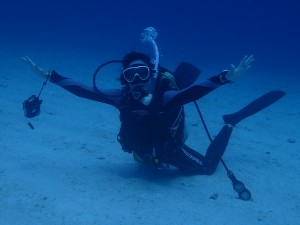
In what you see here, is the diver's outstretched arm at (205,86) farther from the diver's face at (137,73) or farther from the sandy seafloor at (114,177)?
the sandy seafloor at (114,177)

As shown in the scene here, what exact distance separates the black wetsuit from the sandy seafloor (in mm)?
435

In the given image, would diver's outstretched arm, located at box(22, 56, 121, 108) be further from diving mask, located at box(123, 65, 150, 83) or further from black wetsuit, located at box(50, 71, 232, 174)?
diving mask, located at box(123, 65, 150, 83)

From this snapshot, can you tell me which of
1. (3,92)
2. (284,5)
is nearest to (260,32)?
(284,5)

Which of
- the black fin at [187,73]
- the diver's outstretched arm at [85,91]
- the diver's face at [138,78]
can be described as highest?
the black fin at [187,73]

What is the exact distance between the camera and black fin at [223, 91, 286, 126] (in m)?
6.89

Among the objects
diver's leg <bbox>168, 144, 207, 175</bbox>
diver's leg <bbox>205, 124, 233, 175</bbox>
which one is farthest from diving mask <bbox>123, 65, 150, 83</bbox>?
diver's leg <bbox>205, 124, 233, 175</bbox>

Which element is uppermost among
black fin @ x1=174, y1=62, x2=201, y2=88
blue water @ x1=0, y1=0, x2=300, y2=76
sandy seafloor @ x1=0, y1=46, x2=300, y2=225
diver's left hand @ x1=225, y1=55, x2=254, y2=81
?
blue water @ x1=0, y1=0, x2=300, y2=76

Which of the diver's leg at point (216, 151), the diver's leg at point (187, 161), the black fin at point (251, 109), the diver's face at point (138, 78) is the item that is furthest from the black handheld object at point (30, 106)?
the black fin at point (251, 109)

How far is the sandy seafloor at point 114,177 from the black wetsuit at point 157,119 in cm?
44

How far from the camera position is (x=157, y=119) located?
4664mm

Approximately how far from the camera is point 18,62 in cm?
1623

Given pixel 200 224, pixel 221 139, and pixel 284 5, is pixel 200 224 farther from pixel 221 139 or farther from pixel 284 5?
pixel 284 5

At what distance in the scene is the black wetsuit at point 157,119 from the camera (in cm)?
453

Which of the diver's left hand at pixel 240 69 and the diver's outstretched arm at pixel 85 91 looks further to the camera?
the diver's outstretched arm at pixel 85 91
